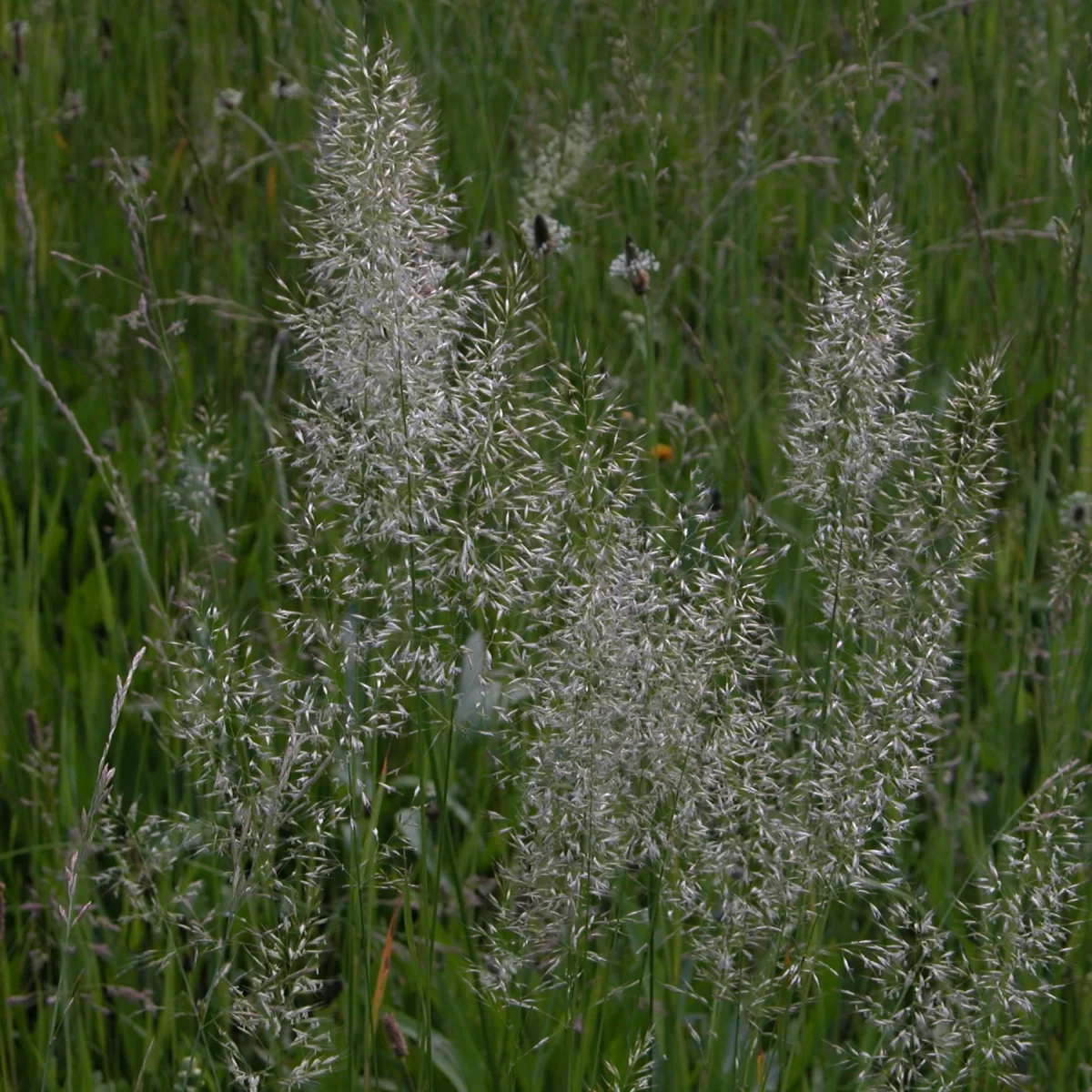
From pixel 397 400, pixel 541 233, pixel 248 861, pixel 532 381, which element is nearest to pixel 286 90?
pixel 532 381

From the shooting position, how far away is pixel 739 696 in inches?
52.2

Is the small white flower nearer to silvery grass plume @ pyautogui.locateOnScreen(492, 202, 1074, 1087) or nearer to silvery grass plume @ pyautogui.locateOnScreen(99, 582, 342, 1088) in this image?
silvery grass plume @ pyautogui.locateOnScreen(99, 582, 342, 1088)

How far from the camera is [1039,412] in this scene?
2.80 meters

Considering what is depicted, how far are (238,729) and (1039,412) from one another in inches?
78.4

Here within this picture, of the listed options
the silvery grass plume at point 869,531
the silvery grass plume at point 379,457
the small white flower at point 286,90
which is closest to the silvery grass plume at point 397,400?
the silvery grass plume at point 379,457

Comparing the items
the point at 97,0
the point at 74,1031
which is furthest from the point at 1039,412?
the point at 97,0

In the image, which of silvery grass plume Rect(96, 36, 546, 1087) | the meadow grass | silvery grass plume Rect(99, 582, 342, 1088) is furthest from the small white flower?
silvery grass plume Rect(96, 36, 546, 1087)

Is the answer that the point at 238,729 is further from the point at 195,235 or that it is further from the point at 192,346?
the point at 195,235

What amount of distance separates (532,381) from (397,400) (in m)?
1.14

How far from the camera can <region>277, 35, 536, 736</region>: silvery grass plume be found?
4.01 feet

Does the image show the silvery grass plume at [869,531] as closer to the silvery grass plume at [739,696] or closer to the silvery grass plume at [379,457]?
the silvery grass plume at [739,696]

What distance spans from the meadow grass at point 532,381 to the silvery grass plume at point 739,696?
0.08 meters

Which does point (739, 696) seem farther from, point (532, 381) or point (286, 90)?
point (286, 90)

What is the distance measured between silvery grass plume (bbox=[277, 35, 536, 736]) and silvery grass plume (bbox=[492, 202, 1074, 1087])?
83 millimetres
